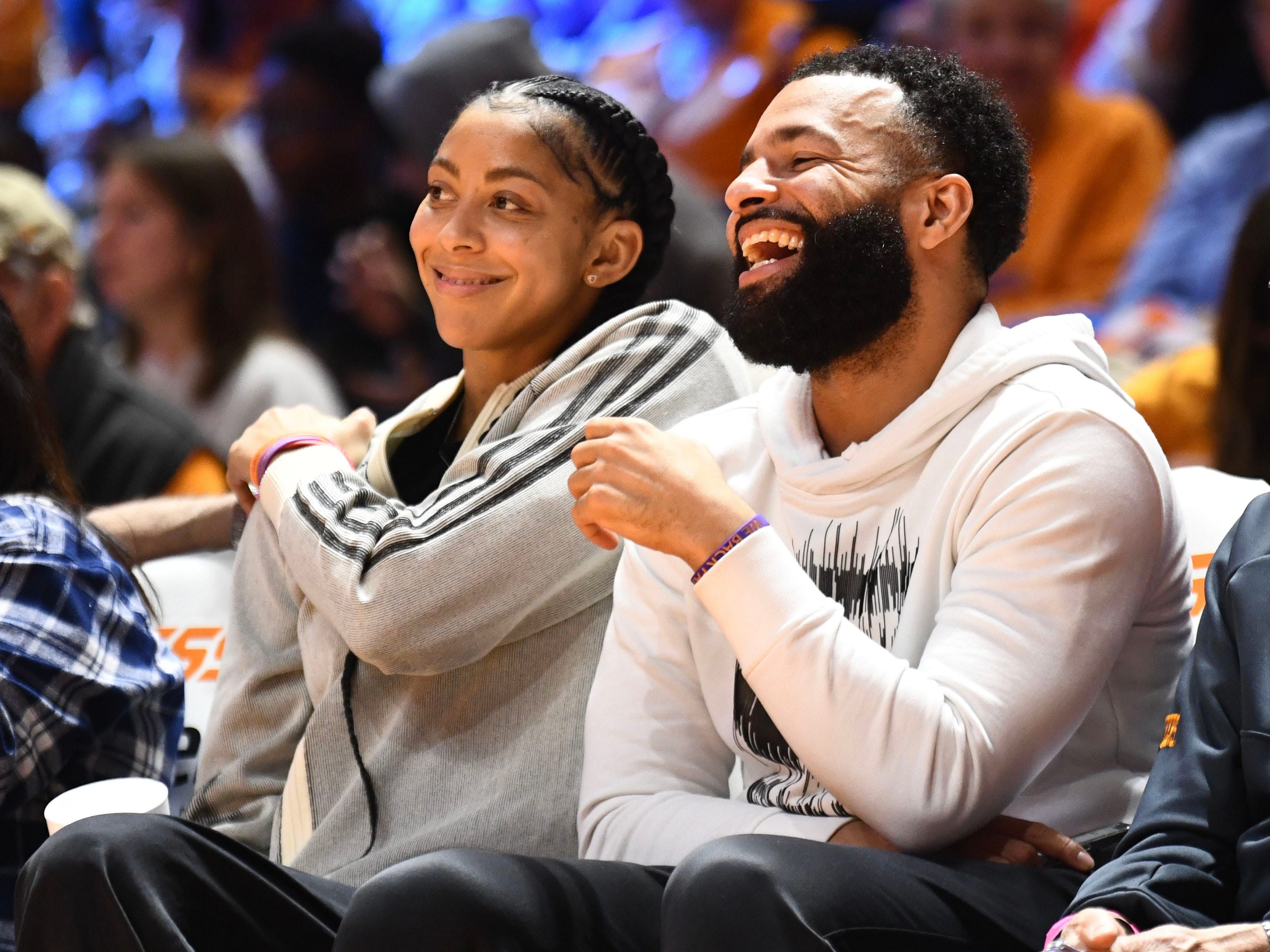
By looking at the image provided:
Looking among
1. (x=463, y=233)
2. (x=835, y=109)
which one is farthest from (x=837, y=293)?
(x=463, y=233)

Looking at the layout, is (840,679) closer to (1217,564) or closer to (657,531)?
(657,531)

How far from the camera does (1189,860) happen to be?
1.60 meters

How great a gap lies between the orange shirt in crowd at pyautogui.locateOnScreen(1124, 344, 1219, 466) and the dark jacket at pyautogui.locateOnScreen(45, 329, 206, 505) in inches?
83.8

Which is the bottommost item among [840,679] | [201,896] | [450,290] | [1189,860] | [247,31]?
[201,896]

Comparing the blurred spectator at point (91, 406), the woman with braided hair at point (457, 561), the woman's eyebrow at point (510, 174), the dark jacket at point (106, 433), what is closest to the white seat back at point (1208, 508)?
the woman with braided hair at point (457, 561)

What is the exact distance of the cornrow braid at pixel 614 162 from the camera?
7.79 feet

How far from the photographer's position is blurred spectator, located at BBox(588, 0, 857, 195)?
5.23m

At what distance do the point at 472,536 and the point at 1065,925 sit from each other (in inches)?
34.6

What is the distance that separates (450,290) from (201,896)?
0.92 meters

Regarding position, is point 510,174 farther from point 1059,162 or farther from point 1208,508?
point 1059,162

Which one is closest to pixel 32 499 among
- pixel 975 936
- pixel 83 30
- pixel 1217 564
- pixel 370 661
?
pixel 370 661

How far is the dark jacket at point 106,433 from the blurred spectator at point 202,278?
55cm

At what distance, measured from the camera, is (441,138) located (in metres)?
3.23

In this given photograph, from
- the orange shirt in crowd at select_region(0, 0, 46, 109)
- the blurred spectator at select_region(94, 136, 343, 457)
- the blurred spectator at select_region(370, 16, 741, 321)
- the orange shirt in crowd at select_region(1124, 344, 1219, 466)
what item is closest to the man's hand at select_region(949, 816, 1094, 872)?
the blurred spectator at select_region(370, 16, 741, 321)
